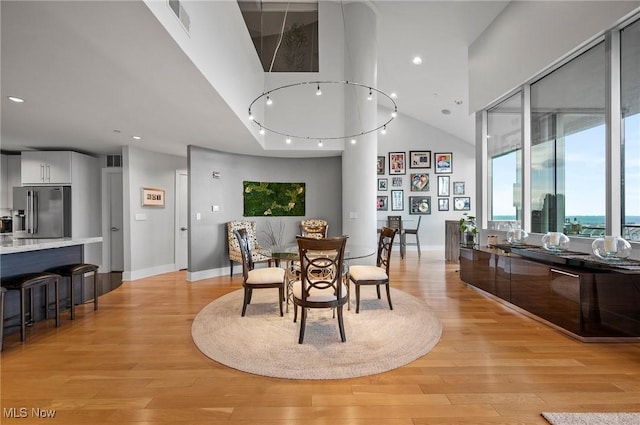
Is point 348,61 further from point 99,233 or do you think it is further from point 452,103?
point 99,233

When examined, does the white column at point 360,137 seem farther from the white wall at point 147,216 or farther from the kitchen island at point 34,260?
the kitchen island at point 34,260

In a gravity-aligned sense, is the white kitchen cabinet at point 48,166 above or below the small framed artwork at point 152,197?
above

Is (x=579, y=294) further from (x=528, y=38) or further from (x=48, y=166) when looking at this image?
(x=48, y=166)

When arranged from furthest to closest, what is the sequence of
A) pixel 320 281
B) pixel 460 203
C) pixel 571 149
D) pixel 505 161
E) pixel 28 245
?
pixel 460 203, pixel 505 161, pixel 571 149, pixel 28 245, pixel 320 281

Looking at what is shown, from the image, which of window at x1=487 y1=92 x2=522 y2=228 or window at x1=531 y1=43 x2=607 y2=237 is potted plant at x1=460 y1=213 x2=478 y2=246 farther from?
window at x1=531 y1=43 x2=607 y2=237

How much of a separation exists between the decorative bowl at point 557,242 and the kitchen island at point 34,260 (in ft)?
18.5

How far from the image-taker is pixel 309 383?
201 centimetres

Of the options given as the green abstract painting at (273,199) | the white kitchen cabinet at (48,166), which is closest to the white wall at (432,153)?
the green abstract painting at (273,199)

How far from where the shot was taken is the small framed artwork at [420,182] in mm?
8688

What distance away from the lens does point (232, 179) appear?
5922 millimetres

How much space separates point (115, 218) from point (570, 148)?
7.65 m

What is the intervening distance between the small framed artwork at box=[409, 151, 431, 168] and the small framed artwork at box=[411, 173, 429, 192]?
0.29 m

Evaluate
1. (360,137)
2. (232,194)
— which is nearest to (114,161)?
(232,194)

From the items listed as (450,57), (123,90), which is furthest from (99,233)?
(450,57)
